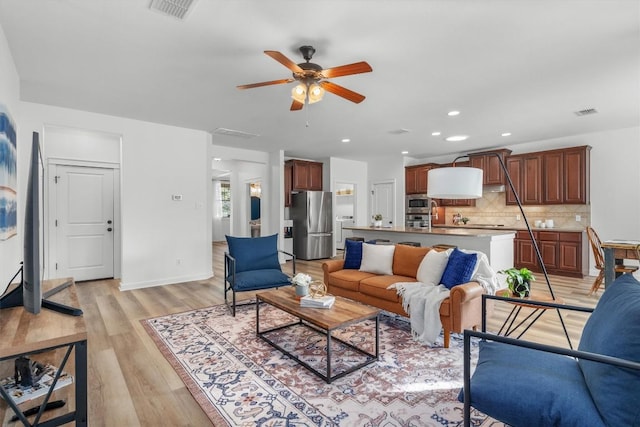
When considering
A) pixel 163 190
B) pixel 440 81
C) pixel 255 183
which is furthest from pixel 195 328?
pixel 255 183

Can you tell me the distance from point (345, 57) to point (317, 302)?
2149mm

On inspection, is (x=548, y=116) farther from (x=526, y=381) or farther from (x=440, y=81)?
(x=526, y=381)

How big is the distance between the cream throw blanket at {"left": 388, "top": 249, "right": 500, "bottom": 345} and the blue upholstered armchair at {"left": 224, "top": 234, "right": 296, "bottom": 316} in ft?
4.40

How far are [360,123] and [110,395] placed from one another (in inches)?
173

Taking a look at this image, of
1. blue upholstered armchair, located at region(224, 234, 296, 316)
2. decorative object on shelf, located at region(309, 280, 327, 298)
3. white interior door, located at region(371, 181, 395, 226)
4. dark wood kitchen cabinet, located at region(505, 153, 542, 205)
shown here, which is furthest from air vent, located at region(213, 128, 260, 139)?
dark wood kitchen cabinet, located at region(505, 153, 542, 205)

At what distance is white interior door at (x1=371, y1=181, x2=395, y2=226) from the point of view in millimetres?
8383

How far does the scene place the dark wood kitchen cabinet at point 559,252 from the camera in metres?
5.63

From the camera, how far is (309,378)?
Result: 232cm

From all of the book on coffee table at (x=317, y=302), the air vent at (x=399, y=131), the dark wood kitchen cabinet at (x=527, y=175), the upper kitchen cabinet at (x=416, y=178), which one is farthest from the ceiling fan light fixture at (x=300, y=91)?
the upper kitchen cabinet at (x=416, y=178)

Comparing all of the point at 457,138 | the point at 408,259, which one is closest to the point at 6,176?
the point at 408,259

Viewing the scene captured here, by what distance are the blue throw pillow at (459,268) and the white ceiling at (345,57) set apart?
181 centimetres

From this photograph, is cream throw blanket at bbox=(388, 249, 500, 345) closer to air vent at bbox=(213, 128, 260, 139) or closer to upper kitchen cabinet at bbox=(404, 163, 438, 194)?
air vent at bbox=(213, 128, 260, 139)

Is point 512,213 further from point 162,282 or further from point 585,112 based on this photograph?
point 162,282

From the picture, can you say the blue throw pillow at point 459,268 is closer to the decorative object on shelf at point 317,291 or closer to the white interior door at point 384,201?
the decorative object on shelf at point 317,291
